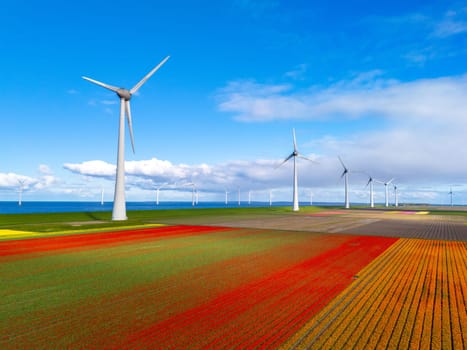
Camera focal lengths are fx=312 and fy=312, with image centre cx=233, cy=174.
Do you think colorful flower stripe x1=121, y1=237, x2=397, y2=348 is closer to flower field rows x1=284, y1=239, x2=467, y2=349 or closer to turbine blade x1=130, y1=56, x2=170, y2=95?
flower field rows x1=284, y1=239, x2=467, y2=349

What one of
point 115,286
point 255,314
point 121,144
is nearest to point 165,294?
point 115,286

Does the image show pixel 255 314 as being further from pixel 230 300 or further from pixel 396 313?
pixel 396 313

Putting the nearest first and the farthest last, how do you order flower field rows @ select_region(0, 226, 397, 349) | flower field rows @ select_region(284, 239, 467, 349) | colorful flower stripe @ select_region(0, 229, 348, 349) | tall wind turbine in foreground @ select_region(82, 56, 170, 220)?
1. flower field rows @ select_region(284, 239, 467, 349)
2. flower field rows @ select_region(0, 226, 397, 349)
3. colorful flower stripe @ select_region(0, 229, 348, 349)
4. tall wind turbine in foreground @ select_region(82, 56, 170, 220)

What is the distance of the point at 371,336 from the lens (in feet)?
25.5

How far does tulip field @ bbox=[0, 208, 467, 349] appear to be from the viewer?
7.64m

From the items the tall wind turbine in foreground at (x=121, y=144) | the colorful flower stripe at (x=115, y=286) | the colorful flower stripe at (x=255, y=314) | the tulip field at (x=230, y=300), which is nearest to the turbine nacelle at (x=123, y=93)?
the tall wind turbine in foreground at (x=121, y=144)

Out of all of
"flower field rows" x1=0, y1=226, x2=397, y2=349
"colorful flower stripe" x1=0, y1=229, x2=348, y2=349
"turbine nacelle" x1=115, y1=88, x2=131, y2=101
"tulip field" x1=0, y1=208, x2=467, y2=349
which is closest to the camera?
"tulip field" x1=0, y1=208, x2=467, y2=349

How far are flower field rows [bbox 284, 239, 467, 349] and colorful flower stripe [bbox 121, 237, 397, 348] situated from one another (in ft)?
1.76

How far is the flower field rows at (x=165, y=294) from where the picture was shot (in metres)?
7.79

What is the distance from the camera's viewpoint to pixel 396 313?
9.38 m

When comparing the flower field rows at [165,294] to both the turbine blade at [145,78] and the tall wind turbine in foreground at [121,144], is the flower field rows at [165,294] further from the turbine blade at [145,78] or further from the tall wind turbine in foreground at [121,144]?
the turbine blade at [145,78]

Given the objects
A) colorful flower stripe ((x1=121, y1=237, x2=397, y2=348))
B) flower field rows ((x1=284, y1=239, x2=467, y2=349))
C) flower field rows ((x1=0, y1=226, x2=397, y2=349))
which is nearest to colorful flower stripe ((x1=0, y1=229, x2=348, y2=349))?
flower field rows ((x1=0, y1=226, x2=397, y2=349))

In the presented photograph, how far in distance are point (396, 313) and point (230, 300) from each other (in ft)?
16.8

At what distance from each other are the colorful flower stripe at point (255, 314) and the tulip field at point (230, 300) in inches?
1.4
